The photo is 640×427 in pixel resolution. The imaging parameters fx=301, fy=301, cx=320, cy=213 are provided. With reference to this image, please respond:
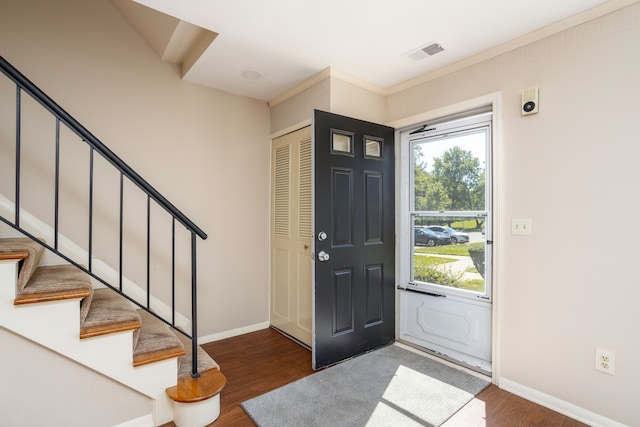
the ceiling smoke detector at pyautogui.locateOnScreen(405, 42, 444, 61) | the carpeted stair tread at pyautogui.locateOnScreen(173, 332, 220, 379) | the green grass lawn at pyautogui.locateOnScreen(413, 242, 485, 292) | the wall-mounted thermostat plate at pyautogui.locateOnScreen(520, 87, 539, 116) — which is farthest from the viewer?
the green grass lawn at pyautogui.locateOnScreen(413, 242, 485, 292)

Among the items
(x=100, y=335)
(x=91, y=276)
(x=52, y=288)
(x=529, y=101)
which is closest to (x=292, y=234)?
(x=91, y=276)

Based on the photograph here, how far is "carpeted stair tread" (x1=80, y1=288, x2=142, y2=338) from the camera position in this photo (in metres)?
1.58

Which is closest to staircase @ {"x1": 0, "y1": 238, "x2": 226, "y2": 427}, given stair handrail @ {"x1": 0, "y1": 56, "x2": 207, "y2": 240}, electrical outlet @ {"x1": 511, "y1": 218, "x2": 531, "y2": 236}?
stair handrail @ {"x1": 0, "y1": 56, "x2": 207, "y2": 240}

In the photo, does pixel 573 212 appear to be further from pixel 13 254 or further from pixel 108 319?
pixel 13 254

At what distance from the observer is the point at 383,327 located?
286 cm

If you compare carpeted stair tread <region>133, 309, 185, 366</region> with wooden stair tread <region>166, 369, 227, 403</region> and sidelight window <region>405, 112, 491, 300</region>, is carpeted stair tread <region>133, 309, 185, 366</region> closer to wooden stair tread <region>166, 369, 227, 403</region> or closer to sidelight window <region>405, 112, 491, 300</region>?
wooden stair tread <region>166, 369, 227, 403</region>

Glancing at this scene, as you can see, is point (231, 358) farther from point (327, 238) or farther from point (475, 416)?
point (475, 416)

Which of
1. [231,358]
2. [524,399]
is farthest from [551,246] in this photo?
[231,358]

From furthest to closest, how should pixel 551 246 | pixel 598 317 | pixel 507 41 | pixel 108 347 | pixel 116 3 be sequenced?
pixel 116 3
pixel 507 41
pixel 551 246
pixel 598 317
pixel 108 347

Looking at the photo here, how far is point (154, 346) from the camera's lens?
180cm

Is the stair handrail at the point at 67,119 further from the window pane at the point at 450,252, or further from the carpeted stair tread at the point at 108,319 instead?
the window pane at the point at 450,252

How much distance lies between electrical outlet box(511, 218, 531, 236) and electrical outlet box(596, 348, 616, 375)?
0.79 metres

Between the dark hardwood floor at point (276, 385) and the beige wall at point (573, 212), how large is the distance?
182 mm

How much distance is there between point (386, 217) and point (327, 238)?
73 cm
